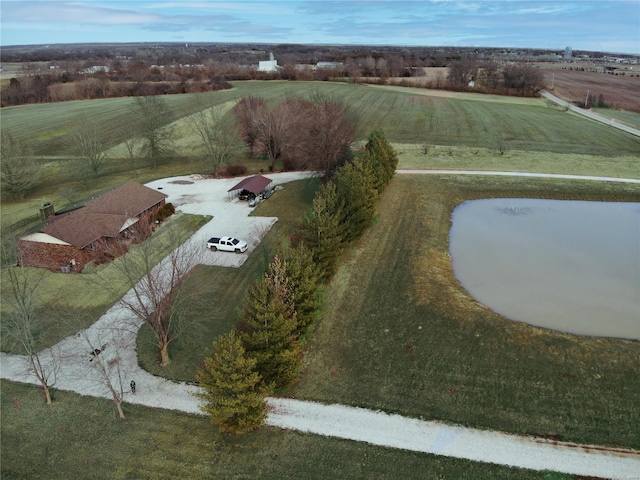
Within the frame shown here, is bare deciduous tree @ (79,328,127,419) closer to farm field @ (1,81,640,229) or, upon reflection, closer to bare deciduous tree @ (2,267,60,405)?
bare deciduous tree @ (2,267,60,405)

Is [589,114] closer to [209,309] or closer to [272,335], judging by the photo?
[209,309]

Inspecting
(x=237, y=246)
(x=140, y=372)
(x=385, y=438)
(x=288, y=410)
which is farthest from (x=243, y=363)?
(x=237, y=246)

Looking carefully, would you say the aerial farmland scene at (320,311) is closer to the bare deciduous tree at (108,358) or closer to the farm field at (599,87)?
the bare deciduous tree at (108,358)

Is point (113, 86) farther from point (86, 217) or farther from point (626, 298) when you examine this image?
point (626, 298)

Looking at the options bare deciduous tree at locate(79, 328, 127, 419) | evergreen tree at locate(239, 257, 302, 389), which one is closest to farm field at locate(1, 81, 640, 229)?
bare deciduous tree at locate(79, 328, 127, 419)

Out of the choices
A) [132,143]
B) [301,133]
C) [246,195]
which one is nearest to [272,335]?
[246,195]

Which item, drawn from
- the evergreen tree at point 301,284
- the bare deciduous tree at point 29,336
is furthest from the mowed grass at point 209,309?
the bare deciduous tree at point 29,336
